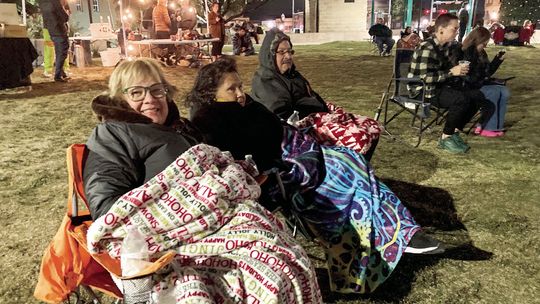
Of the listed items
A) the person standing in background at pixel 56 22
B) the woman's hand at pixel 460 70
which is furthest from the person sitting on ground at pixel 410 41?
the person standing in background at pixel 56 22

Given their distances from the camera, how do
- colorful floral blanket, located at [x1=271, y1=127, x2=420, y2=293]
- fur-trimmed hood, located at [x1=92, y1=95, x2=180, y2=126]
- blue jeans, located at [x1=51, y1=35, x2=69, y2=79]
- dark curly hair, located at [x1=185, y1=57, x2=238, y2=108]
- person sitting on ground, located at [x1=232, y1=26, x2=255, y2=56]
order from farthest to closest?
person sitting on ground, located at [x1=232, y1=26, x2=255, y2=56] < blue jeans, located at [x1=51, y1=35, x2=69, y2=79] < dark curly hair, located at [x1=185, y1=57, x2=238, y2=108] < colorful floral blanket, located at [x1=271, y1=127, x2=420, y2=293] < fur-trimmed hood, located at [x1=92, y1=95, x2=180, y2=126]

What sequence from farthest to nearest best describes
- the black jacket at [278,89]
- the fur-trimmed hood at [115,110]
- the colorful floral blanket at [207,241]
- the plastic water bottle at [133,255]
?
the black jacket at [278,89] < the fur-trimmed hood at [115,110] < the colorful floral blanket at [207,241] < the plastic water bottle at [133,255]

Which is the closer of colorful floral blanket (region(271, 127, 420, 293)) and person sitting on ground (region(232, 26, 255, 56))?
colorful floral blanket (region(271, 127, 420, 293))

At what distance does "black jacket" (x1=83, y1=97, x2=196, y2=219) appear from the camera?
1.91 m

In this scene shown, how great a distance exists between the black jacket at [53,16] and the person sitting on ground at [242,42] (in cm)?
796

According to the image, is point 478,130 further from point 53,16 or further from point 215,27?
point 215,27

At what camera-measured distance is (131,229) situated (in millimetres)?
1626

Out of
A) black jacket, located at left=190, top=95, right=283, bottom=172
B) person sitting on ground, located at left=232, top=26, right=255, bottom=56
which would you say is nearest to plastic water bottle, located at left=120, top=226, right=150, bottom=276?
black jacket, located at left=190, top=95, right=283, bottom=172

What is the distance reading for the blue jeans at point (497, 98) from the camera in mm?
5633

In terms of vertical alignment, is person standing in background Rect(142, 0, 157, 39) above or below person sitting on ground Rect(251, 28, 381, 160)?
above

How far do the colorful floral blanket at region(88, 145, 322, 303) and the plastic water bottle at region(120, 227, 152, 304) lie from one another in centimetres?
5

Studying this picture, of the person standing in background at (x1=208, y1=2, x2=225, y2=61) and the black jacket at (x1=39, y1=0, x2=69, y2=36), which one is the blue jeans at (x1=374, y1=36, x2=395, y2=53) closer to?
the person standing in background at (x1=208, y1=2, x2=225, y2=61)

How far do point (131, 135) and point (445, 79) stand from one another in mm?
4244

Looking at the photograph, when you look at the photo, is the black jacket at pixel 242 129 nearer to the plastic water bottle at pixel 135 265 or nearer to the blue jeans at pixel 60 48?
the plastic water bottle at pixel 135 265
